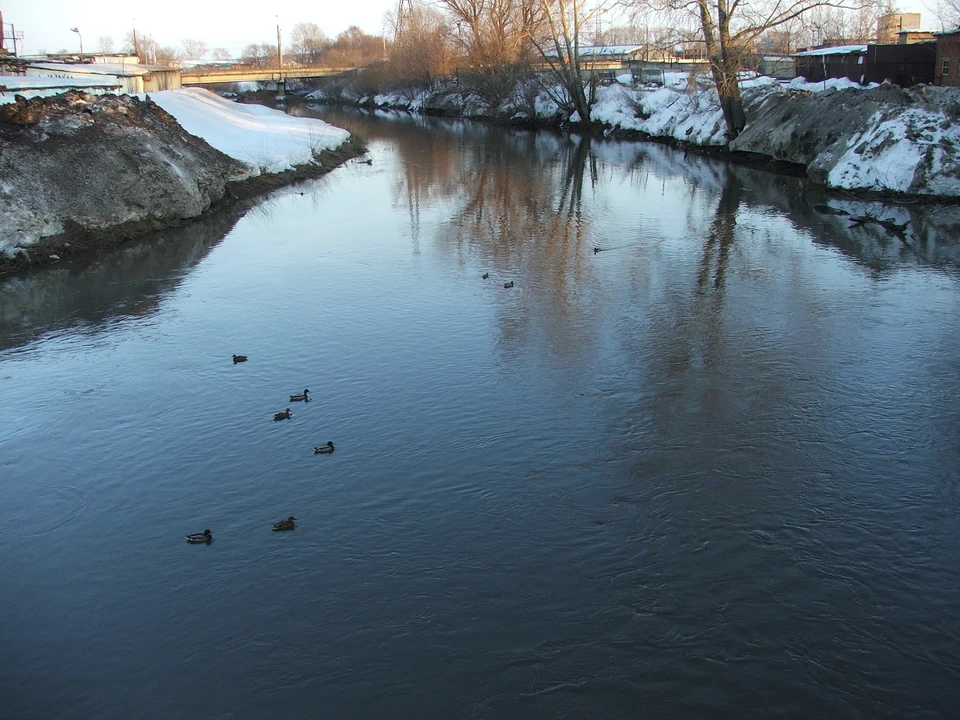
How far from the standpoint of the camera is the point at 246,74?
7844 centimetres

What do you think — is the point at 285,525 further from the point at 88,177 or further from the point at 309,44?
the point at 309,44

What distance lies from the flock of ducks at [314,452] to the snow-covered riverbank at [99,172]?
936 cm

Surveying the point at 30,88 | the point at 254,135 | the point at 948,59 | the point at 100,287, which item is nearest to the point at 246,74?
the point at 254,135

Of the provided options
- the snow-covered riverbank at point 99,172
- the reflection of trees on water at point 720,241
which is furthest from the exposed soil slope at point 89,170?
the reflection of trees on water at point 720,241

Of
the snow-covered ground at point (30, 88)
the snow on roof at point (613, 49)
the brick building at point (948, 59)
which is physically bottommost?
the snow-covered ground at point (30, 88)

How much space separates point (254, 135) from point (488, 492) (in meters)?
30.1

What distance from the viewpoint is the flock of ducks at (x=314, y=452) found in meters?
7.90

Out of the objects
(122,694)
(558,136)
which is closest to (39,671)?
(122,694)

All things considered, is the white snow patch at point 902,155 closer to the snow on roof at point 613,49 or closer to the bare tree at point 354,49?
the snow on roof at point 613,49

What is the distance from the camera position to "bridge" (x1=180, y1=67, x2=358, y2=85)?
71.4m

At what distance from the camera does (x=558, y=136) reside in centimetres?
4725

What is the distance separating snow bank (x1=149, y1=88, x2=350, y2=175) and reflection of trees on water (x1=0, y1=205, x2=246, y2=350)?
30.9ft

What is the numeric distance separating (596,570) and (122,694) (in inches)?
148

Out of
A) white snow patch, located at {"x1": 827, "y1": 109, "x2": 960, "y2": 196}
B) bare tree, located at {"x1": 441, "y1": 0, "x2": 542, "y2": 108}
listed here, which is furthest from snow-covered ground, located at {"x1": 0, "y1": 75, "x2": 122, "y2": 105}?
bare tree, located at {"x1": 441, "y1": 0, "x2": 542, "y2": 108}
